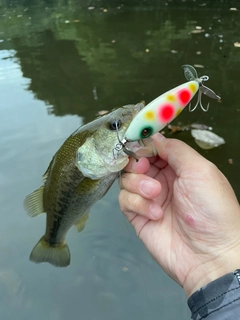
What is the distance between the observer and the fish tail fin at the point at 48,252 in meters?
1.97

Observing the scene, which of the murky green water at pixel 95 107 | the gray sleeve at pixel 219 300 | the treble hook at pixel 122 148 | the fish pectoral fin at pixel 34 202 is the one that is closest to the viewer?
the gray sleeve at pixel 219 300

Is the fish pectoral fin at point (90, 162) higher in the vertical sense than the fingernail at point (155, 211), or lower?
higher

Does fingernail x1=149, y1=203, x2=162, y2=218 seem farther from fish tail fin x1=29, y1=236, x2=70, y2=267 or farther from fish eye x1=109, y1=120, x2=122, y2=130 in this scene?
fish tail fin x1=29, y1=236, x2=70, y2=267

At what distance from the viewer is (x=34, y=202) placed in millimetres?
1763

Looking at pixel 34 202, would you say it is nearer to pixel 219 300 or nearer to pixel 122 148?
pixel 122 148

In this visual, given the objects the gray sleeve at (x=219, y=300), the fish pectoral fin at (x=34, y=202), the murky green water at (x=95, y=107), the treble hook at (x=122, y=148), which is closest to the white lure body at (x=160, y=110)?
the treble hook at (x=122, y=148)

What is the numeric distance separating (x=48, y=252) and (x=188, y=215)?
90 centimetres

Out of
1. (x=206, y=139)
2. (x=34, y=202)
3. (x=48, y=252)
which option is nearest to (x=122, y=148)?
(x=34, y=202)

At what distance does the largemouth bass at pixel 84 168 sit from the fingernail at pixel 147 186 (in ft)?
0.40

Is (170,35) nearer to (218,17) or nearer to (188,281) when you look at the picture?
(218,17)

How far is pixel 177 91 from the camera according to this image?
1.22 m

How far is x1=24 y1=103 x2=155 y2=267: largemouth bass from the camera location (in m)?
1.42

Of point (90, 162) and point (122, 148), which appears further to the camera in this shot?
point (90, 162)

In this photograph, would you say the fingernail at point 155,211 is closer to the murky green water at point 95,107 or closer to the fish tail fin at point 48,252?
the fish tail fin at point 48,252
